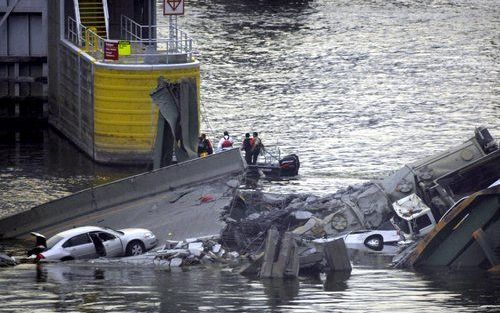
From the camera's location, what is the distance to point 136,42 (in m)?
68.9

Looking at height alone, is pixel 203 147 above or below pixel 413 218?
below

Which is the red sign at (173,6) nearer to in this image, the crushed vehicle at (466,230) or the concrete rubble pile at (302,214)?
the concrete rubble pile at (302,214)

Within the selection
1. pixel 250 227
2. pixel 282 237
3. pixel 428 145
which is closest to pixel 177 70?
pixel 428 145

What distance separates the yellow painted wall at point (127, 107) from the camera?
6662 centimetres

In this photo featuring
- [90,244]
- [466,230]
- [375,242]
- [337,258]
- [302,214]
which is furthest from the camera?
[302,214]

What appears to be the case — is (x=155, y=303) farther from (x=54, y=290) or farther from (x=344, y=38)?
(x=344, y=38)

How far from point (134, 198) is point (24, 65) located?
34029mm

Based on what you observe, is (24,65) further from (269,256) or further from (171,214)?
(269,256)

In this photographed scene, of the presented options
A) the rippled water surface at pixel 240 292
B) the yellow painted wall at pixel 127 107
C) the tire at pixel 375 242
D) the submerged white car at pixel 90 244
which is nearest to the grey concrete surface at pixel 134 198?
the submerged white car at pixel 90 244

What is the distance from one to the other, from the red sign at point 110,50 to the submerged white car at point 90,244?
20736 mm

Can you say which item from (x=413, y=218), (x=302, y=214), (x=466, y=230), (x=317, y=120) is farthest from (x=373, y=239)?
(x=317, y=120)

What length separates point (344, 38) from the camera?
118 metres

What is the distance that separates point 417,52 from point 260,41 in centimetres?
1310

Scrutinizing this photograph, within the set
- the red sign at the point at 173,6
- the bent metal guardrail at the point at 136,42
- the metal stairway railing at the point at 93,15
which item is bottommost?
the bent metal guardrail at the point at 136,42
